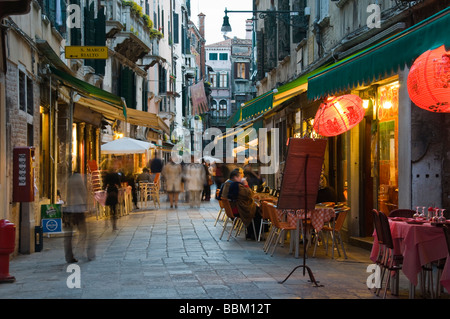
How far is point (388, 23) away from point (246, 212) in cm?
473

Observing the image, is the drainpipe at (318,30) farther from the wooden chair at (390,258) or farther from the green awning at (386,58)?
the wooden chair at (390,258)

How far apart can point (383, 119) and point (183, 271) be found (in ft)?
17.8

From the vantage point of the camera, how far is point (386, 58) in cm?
845

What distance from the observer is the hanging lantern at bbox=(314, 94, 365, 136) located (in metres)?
12.4

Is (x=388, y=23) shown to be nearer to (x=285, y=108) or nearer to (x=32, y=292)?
(x=32, y=292)

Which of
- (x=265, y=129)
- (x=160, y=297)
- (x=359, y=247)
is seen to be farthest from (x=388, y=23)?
(x=265, y=129)

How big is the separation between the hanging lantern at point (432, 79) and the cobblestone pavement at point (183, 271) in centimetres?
233

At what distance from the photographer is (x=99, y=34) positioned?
21.5m

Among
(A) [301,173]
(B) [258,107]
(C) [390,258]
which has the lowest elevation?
(C) [390,258]

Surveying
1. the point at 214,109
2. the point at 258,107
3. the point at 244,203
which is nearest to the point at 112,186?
the point at 244,203

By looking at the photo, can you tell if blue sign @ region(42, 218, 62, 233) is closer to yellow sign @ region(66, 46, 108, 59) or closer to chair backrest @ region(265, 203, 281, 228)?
yellow sign @ region(66, 46, 108, 59)

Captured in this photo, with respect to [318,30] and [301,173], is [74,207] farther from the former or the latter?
[318,30]

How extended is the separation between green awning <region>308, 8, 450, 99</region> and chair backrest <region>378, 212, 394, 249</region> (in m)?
1.73

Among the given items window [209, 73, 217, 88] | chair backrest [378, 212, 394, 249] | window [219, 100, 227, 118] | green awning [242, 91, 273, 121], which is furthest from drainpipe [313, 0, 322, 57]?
window [209, 73, 217, 88]
